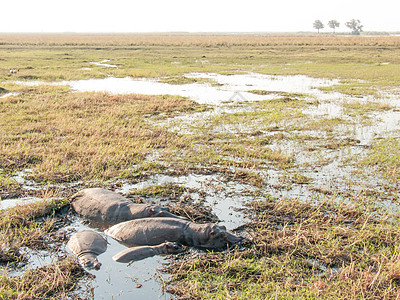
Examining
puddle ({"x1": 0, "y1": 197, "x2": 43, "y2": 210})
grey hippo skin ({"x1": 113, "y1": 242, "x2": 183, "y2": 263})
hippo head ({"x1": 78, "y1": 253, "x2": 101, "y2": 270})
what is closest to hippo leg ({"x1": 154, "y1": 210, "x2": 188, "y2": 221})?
grey hippo skin ({"x1": 113, "y1": 242, "x2": 183, "y2": 263})

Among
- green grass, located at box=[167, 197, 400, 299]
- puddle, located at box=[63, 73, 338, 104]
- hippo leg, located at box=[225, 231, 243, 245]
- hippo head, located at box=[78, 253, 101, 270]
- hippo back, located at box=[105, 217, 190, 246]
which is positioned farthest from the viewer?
puddle, located at box=[63, 73, 338, 104]

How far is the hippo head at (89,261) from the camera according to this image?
5328mm

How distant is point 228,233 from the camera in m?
5.85

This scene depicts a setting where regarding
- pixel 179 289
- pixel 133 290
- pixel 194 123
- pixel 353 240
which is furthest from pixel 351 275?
pixel 194 123

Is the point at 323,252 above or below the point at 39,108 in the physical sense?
below

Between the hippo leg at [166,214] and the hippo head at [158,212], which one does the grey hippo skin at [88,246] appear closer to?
the hippo head at [158,212]

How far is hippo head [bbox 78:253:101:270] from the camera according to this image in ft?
17.5

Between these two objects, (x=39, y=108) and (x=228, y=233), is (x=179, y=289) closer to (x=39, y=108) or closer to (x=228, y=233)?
(x=228, y=233)

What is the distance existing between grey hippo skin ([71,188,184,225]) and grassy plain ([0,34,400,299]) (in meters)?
0.50

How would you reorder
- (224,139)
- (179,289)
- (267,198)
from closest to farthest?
(179,289)
(267,198)
(224,139)

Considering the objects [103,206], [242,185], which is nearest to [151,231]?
[103,206]

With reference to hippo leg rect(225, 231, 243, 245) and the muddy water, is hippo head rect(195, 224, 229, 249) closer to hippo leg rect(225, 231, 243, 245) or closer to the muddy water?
hippo leg rect(225, 231, 243, 245)

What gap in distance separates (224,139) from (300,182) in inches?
141

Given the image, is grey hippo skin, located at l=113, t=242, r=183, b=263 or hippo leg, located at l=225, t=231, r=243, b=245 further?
hippo leg, located at l=225, t=231, r=243, b=245
